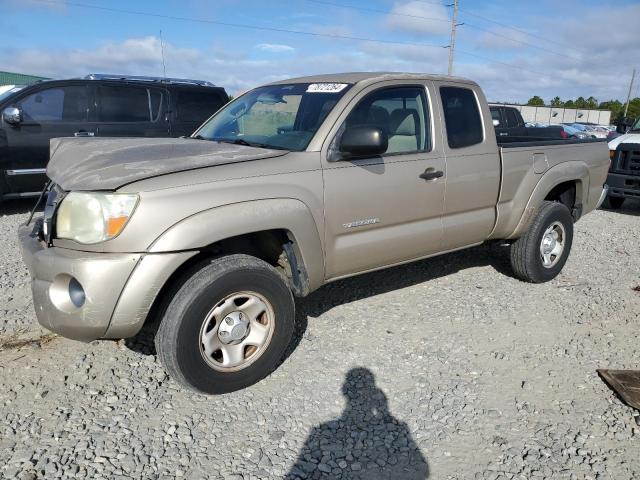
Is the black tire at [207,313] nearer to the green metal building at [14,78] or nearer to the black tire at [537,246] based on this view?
the black tire at [537,246]

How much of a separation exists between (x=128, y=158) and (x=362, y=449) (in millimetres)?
2060

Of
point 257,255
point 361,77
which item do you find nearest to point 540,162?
point 361,77

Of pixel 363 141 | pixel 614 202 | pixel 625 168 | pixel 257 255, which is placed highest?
pixel 363 141

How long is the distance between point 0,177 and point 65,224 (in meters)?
5.24

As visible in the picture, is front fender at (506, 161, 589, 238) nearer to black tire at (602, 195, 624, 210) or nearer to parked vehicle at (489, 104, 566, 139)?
black tire at (602, 195, 624, 210)

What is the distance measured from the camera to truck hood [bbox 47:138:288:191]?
2758 millimetres

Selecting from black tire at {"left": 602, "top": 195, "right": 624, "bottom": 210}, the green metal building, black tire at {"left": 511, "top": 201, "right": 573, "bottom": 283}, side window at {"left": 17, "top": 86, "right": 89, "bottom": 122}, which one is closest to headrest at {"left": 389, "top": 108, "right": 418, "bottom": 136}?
black tire at {"left": 511, "top": 201, "right": 573, "bottom": 283}

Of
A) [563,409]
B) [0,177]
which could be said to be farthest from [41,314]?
[0,177]

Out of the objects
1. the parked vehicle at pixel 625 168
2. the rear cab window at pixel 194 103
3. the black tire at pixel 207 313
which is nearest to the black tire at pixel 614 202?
the parked vehicle at pixel 625 168

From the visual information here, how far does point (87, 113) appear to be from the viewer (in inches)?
303

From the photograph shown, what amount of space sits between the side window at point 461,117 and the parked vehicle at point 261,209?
1 centimetres

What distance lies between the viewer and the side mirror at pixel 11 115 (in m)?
6.99

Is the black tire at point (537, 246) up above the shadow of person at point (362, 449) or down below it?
above

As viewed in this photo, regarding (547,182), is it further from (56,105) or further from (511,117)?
(511,117)
